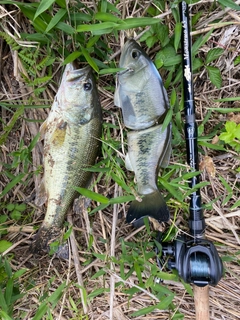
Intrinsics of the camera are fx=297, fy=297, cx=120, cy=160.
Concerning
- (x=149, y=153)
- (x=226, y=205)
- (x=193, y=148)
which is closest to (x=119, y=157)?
(x=149, y=153)

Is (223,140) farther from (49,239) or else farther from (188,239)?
(49,239)

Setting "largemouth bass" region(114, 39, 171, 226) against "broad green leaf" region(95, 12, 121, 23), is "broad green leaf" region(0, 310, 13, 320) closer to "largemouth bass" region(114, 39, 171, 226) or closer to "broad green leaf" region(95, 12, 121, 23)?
"largemouth bass" region(114, 39, 171, 226)

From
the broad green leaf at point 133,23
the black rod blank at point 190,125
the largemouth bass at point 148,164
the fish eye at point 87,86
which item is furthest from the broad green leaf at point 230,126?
the fish eye at point 87,86

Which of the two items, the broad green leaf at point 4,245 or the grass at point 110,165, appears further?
the broad green leaf at point 4,245

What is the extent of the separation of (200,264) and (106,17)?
5.51 ft

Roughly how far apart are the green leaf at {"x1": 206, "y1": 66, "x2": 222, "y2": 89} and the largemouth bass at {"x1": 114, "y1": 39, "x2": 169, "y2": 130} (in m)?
0.38

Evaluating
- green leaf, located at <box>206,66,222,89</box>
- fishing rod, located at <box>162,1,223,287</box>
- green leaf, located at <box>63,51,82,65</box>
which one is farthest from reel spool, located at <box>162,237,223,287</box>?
green leaf, located at <box>63,51,82,65</box>

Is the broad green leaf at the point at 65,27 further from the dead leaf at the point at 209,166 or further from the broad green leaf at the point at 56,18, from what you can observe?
the dead leaf at the point at 209,166

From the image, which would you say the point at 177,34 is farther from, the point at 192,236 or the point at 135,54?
the point at 192,236

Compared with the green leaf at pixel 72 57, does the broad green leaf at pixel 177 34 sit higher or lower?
higher

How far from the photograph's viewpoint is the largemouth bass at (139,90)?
6.24 ft

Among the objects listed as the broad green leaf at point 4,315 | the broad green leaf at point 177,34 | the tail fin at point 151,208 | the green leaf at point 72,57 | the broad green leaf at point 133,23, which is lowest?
the broad green leaf at point 4,315

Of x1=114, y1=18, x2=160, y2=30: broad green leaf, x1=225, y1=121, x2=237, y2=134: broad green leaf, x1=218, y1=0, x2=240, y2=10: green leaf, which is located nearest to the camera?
x1=114, y1=18, x2=160, y2=30: broad green leaf

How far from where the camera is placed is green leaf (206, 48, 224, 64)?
6.71 feet
